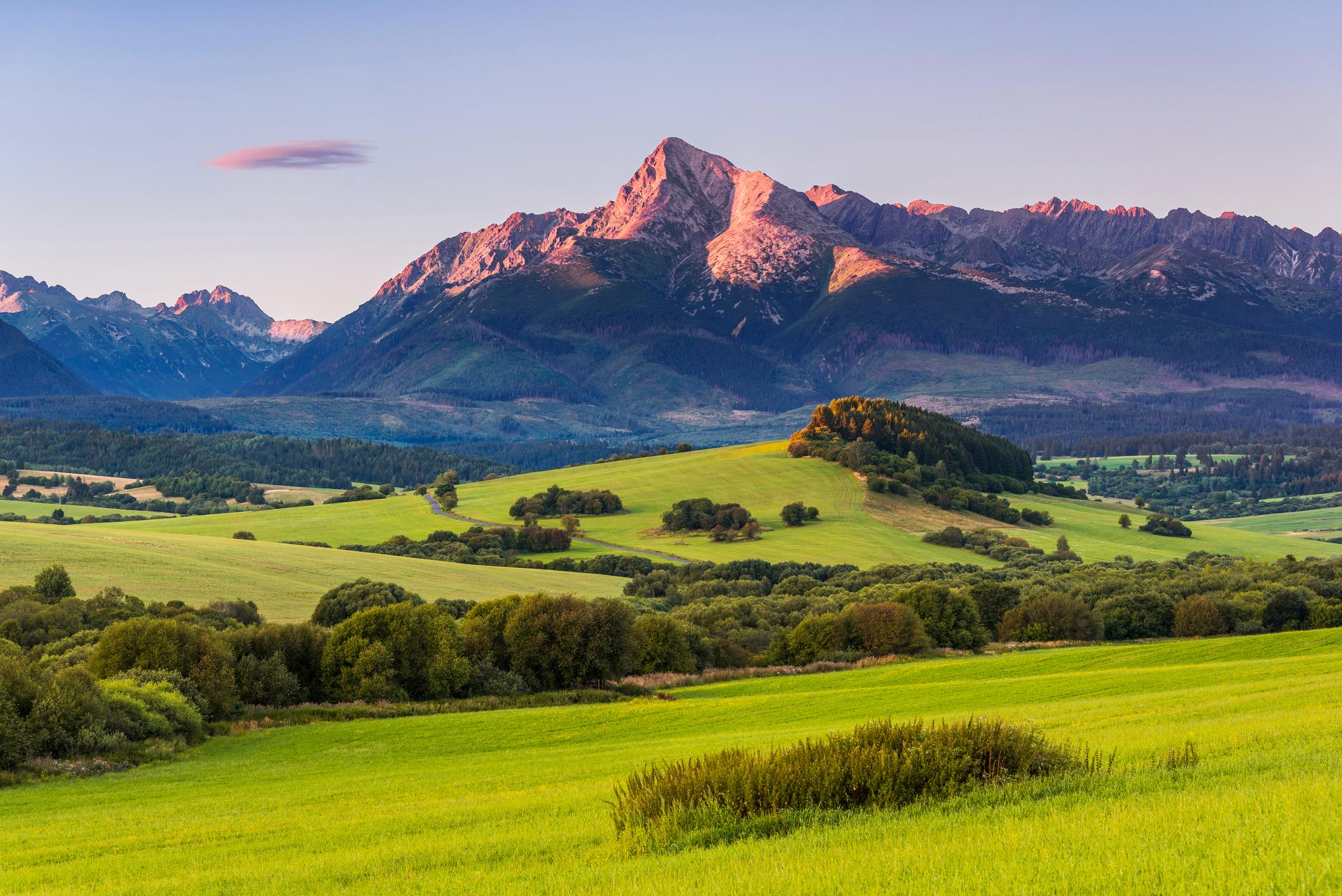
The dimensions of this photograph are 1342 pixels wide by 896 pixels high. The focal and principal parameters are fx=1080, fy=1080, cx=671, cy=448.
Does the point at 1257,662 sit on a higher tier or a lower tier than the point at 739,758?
lower

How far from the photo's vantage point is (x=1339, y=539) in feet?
549

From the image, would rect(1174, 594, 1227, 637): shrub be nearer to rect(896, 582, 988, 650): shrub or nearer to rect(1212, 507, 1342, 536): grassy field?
rect(896, 582, 988, 650): shrub

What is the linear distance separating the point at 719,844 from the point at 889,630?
53021 mm

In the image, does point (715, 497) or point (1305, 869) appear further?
point (715, 497)

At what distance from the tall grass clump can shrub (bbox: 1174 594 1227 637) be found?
2204 inches

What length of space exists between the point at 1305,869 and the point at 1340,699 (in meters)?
17.9

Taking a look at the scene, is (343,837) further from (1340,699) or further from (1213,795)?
(1340,699)

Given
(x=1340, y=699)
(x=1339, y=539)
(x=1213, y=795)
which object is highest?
(x=1213, y=795)

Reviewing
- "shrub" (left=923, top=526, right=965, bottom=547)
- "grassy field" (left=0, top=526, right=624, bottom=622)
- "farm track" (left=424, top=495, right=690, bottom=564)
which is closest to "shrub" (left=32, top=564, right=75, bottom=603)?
"grassy field" (left=0, top=526, right=624, bottom=622)

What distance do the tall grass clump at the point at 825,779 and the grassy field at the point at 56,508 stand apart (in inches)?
→ 6894

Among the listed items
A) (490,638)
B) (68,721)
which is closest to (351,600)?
(490,638)

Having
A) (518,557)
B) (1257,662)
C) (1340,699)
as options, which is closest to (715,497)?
(518,557)

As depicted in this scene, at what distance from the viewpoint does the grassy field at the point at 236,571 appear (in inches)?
3364

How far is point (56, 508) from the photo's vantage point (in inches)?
6924
